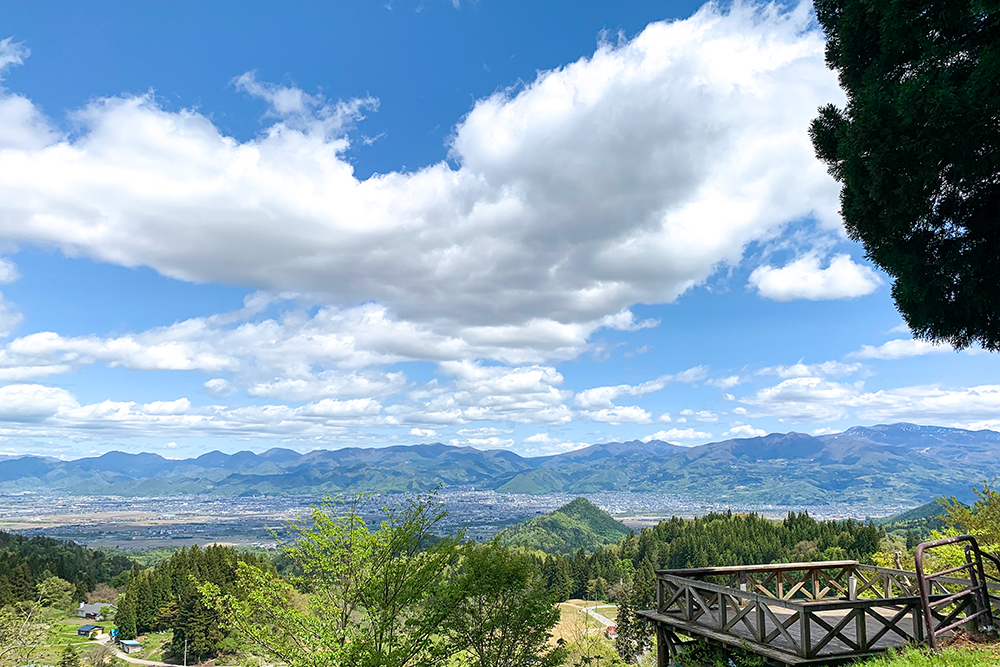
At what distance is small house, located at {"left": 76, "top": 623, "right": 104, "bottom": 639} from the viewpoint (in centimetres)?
7019

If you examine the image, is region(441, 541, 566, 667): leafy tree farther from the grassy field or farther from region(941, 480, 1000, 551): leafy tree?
the grassy field

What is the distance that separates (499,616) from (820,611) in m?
8.55

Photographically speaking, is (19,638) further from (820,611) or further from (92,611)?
(92,611)

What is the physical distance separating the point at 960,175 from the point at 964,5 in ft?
6.54

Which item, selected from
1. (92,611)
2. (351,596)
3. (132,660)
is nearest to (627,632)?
(351,596)

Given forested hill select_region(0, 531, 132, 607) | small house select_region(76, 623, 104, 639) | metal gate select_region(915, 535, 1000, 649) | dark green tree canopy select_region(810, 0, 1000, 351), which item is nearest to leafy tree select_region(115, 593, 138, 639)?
small house select_region(76, 623, 104, 639)

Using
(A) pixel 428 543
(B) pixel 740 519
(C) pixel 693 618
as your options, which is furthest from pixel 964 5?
(B) pixel 740 519

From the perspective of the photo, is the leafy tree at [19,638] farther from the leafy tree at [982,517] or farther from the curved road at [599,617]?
the curved road at [599,617]

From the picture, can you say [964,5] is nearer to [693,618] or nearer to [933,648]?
[933,648]

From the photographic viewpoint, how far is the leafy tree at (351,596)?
12453 millimetres

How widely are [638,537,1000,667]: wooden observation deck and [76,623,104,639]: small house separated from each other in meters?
83.7

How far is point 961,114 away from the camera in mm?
6578

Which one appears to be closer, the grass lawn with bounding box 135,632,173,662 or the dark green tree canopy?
the dark green tree canopy

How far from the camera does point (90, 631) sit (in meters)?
71.6
